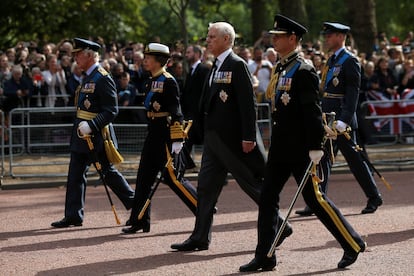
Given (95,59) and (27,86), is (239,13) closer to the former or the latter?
(27,86)

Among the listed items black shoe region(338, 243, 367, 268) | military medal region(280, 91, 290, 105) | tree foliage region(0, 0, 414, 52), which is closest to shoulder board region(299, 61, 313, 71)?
military medal region(280, 91, 290, 105)

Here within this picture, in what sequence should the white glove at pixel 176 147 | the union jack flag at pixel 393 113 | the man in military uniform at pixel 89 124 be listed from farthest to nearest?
1. the union jack flag at pixel 393 113
2. the man in military uniform at pixel 89 124
3. the white glove at pixel 176 147

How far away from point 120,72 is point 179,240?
8.24 m

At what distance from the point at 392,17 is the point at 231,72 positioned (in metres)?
40.3

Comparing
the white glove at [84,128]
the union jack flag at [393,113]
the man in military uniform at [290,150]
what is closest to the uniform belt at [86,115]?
the white glove at [84,128]

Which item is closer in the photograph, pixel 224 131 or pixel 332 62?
pixel 224 131

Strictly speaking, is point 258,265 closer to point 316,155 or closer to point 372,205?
point 316,155

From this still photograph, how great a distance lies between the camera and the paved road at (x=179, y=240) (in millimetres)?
8523

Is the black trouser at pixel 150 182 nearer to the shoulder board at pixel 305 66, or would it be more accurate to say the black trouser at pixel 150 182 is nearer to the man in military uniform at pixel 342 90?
the man in military uniform at pixel 342 90

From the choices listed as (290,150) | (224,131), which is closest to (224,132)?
(224,131)

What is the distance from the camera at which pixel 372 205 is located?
11859 mm

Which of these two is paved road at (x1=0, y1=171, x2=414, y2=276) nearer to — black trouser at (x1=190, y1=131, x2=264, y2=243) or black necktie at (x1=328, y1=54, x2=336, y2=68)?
black trouser at (x1=190, y1=131, x2=264, y2=243)

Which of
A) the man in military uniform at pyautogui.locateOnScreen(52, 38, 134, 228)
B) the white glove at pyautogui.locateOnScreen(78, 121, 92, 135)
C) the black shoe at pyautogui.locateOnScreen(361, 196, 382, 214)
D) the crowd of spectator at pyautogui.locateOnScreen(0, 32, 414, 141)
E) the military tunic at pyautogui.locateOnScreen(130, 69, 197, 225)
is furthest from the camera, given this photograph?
the crowd of spectator at pyautogui.locateOnScreen(0, 32, 414, 141)

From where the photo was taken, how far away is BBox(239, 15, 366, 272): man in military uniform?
325 inches
